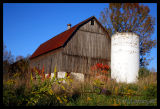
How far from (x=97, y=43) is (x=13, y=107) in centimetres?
1435

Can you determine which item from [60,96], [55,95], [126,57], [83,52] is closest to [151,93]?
[60,96]

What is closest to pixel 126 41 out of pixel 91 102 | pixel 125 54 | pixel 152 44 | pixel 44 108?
pixel 125 54

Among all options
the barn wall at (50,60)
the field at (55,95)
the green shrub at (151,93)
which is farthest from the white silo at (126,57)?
the green shrub at (151,93)

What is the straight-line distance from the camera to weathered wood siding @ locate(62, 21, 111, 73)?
18.0 m

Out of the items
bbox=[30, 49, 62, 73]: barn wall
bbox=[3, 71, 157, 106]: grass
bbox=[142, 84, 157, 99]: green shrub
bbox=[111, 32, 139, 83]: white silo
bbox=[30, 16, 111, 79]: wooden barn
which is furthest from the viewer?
bbox=[30, 49, 62, 73]: barn wall

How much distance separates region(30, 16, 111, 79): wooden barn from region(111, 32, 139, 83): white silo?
3.82 meters

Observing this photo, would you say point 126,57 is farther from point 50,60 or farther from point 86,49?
point 50,60

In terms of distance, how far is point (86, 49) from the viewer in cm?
1880

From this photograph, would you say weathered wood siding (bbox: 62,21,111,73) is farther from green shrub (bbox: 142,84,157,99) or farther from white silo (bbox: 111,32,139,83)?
green shrub (bbox: 142,84,157,99)

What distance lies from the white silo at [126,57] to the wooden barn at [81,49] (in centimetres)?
382

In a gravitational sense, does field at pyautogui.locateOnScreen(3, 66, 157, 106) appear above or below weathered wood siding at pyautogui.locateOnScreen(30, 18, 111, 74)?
below

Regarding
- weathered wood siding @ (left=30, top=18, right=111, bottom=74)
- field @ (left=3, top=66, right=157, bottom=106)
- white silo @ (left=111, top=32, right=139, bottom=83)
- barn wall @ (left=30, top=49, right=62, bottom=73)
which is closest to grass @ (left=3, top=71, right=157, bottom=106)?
field @ (left=3, top=66, right=157, bottom=106)

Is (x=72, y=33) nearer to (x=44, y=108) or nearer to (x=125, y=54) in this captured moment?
(x=125, y=54)

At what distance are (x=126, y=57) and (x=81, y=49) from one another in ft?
17.2
